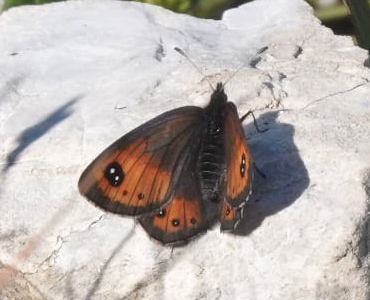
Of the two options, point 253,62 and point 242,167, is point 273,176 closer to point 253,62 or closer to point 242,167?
point 242,167

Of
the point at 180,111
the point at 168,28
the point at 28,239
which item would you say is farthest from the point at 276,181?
the point at 168,28

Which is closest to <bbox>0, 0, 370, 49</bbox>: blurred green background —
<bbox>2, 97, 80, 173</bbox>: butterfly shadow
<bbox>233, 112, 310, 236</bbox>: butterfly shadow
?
<bbox>2, 97, 80, 173</bbox>: butterfly shadow

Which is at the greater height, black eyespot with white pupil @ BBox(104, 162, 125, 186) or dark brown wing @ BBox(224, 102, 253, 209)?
dark brown wing @ BBox(224, 102, 253, 209)

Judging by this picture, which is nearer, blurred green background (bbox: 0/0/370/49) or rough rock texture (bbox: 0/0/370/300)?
rough rock texture (bbox: 0/0/370/300)

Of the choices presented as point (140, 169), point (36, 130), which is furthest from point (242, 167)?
point (36, 130)

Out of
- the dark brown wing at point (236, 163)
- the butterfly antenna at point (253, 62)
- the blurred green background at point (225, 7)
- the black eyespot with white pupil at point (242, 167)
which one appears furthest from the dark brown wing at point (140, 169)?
the blurred green background at point (225, 7)

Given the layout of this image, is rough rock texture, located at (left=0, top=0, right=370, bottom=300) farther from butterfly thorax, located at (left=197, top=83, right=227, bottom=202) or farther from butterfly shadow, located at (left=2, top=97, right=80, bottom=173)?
butterfly thorax, located at (left=197, top=83, right=227, bottom=202)

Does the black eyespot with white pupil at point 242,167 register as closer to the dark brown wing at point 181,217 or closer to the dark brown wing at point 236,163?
the dark brown wing at point 236,163
